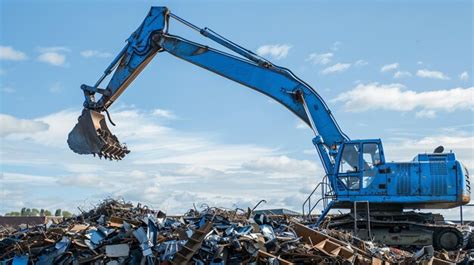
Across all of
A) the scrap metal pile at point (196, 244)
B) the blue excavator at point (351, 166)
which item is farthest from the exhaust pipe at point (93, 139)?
the scrap metal pile at point (196, 244)

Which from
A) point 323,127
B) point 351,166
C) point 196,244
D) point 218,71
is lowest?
point 196,244

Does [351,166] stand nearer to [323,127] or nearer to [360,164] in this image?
[360,164]

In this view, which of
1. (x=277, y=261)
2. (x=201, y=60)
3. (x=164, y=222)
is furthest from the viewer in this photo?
(x=201, y=60)

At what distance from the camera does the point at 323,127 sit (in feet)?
52.5

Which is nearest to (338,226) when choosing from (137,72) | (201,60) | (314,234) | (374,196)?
(374,196)

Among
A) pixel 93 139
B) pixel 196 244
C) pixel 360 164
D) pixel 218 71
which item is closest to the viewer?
pixel 196 244

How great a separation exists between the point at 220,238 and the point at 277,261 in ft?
3.40

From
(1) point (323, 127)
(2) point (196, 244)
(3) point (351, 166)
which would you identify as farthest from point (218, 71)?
(2) point (196, 244)

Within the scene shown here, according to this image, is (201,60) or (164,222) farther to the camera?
(201,60)

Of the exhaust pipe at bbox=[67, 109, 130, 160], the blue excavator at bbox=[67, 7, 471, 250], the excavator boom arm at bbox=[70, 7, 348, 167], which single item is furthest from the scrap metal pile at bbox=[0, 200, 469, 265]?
the excavator boom arm at bbox=[70, 7, 348, 167]

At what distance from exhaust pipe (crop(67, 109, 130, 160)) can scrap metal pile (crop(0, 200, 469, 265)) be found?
11.9 ft

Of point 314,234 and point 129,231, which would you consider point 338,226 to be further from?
point 129,231

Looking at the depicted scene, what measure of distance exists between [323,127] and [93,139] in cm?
556

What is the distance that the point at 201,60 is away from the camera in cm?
1719
